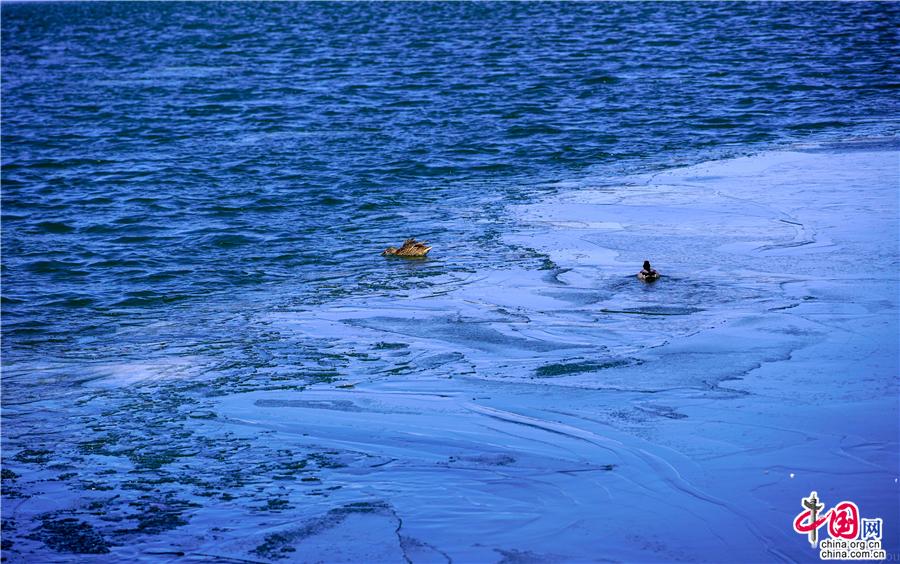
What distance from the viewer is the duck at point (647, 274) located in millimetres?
10219

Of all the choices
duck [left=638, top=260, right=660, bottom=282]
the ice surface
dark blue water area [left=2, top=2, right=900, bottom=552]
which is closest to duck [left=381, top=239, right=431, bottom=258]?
dark blue water area [left=2, top=2, right=900, bottom=552]

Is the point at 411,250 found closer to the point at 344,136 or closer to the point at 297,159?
the point at 297,159

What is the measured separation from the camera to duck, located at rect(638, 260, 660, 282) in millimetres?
10219

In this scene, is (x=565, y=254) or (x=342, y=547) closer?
(x=342, y=547)

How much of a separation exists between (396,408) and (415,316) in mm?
2322

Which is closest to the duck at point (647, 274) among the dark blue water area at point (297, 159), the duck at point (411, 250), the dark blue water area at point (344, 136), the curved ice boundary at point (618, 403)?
the curved ice boundary at point (618, 403)

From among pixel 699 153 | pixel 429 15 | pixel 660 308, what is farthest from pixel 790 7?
pixel 660 308

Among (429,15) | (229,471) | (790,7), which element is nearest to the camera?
(229,471)

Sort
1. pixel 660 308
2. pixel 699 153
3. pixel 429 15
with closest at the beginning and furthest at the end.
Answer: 1. pixel 660 308
2. pixel 699 153
3. pixel 429 15

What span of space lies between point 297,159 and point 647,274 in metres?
9.92

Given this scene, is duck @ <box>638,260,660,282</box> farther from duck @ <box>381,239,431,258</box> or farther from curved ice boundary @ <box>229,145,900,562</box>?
duck @ <box>381,239,431,258</box>

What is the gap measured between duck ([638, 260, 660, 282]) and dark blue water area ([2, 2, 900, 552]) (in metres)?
1.84

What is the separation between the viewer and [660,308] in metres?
9.48

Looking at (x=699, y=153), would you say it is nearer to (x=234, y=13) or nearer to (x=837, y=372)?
(x=837, y=372)
